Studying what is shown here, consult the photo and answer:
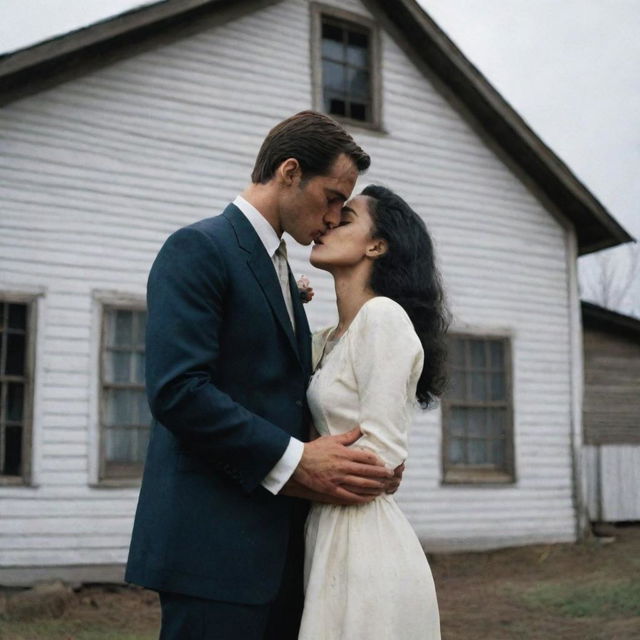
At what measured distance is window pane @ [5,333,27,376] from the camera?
9.37 m

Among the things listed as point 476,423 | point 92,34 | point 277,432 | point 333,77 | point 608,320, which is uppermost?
point 333,77

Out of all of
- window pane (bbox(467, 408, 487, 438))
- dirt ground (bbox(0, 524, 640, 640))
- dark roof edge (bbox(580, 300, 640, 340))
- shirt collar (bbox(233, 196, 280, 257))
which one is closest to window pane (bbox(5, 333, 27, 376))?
dirt ground (bbox(0, 524, 640, 640))

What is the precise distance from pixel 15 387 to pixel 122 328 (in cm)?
122

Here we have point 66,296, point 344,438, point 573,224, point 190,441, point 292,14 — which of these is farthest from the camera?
point 573,224

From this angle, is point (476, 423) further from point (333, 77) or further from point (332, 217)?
point (332, 217)

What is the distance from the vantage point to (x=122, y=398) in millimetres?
9805

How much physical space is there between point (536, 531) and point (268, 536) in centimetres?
1053

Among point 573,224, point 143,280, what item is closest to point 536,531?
point 573,224

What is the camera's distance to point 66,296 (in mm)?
9523

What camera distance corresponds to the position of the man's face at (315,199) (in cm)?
311

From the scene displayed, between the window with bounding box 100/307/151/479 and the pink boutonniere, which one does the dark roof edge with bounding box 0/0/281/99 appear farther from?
the pink boutonniere

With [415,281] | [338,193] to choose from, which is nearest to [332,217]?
[338,193]

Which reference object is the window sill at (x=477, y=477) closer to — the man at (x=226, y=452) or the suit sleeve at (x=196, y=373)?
the man at (x=226, y=452)

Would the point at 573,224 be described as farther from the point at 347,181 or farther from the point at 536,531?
the point at 347,181
